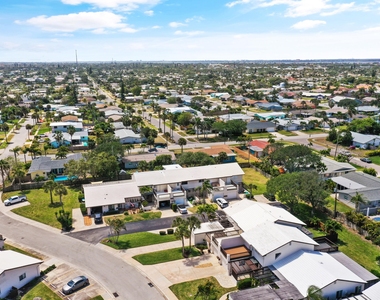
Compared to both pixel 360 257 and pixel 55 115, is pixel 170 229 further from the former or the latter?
pixel 55 115

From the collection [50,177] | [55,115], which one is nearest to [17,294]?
[50,177]

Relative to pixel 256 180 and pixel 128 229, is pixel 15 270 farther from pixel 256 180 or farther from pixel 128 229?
pixel 256 180

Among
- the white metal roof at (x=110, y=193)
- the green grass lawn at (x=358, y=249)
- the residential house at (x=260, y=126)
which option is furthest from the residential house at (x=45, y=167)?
the residential house at (x=260, y=126)

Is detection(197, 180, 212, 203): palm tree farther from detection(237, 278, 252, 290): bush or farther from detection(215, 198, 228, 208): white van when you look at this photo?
detection(237, 278, 252, 290): bush

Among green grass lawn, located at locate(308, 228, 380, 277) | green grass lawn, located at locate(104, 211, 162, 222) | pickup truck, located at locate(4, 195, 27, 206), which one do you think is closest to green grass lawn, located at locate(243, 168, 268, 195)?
green grass lawn, located at locate(308, 228, 380, 277)

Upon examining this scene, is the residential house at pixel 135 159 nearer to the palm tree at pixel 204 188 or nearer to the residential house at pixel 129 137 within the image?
the residential house at pixel 129 137

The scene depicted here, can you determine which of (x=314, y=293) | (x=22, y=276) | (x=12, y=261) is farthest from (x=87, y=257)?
(x=314, y=293)
